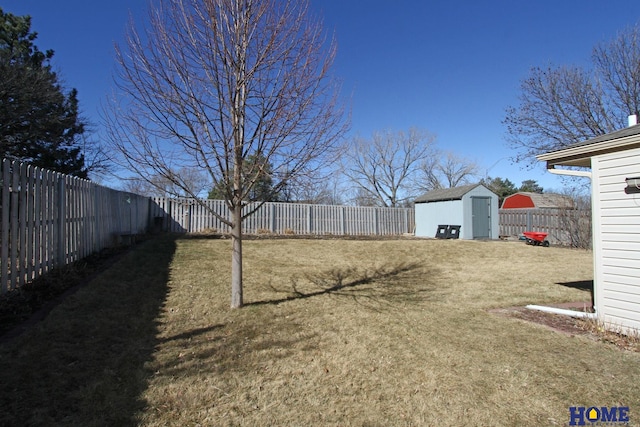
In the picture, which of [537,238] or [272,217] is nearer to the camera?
[537,238]

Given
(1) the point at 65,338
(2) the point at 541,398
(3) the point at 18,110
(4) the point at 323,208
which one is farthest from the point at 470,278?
(3) the point at 18,110

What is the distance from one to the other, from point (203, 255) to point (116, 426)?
22.9 feet

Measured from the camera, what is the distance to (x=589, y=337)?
461 centimetres

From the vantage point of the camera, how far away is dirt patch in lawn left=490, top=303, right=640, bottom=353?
4484 millimetres

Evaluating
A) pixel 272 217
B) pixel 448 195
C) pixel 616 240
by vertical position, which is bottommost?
pixel 616 240

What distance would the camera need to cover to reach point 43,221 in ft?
17.7

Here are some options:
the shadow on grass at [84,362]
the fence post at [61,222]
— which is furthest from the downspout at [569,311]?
the fence post at [61,222]

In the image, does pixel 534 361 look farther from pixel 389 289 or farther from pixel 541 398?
pixel 389 289

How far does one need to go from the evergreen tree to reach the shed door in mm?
17848

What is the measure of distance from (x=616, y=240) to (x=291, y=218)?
47.6ft

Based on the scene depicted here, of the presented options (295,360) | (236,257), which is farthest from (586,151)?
(236,257)

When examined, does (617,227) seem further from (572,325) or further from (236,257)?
(236,257)

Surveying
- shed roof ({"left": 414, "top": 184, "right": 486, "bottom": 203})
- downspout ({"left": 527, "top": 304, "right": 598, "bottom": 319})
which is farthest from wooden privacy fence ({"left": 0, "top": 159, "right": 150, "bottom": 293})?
shed roof ({"left": 414, "top": 184, "right": 486, "bottom": 203})

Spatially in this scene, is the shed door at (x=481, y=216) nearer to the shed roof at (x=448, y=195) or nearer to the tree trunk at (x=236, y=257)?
the shed roof at (x=448, y=195)
